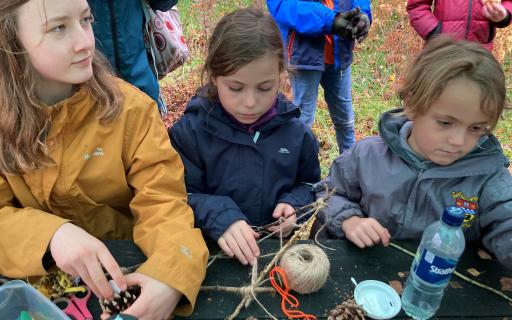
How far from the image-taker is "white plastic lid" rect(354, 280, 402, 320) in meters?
1.24

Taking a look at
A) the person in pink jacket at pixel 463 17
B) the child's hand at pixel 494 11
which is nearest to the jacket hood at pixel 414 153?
the person in pink jacket at pixel 463 17

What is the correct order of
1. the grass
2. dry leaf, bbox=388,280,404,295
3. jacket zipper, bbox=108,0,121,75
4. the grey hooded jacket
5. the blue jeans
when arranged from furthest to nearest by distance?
the grass
the blue jeans
jacket zipper, bbox=108,0,121,75
the grey hooded jacket
dry leaf, bbox=388,280,404,295

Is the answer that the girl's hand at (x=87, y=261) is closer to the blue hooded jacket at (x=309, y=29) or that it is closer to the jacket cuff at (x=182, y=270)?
the jacket cuff at (x=182, y=270)

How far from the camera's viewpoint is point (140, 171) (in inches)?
59.2

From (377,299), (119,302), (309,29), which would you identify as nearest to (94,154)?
(119,302)

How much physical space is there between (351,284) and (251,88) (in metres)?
0.80

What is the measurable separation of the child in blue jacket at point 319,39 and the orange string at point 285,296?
1.79m

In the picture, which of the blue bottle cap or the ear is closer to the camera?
the blue bottle cap

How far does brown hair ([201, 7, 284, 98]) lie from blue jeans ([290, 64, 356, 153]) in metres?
1.28

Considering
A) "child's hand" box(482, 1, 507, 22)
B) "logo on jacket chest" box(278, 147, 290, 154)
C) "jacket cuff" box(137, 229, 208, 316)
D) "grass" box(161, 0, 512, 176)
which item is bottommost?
"grass" box(161, 0, 512, 176)

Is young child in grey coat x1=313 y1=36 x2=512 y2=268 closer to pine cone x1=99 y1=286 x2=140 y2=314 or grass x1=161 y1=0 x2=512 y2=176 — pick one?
pine cone x1=99 y1=286 x2=140 y2=314

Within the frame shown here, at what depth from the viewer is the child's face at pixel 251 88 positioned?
1627 millimetres

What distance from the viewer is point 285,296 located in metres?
1.26

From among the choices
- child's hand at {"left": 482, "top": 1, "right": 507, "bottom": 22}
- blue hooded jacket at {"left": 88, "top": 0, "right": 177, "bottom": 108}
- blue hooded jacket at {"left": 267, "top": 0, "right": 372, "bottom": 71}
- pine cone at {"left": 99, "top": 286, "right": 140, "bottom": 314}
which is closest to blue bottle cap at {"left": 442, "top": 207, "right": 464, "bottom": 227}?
pine cone at {"left": 99, "top": 286, "right": 140, "bottom": 314}
